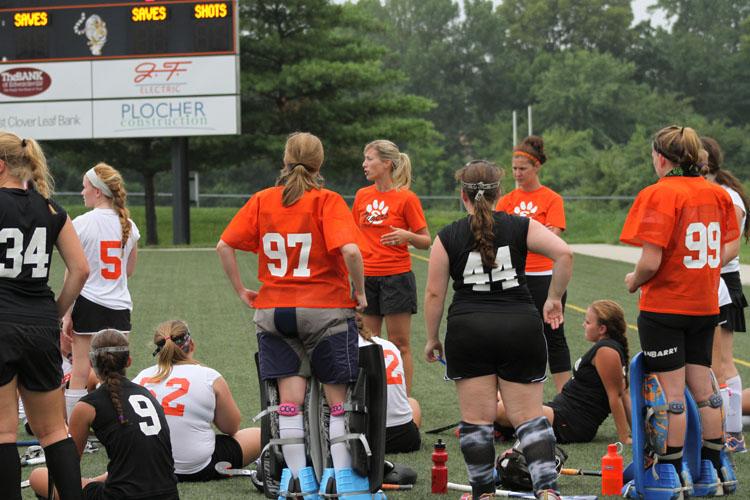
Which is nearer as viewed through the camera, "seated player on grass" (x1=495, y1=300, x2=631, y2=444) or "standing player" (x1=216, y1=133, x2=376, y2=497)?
"standing player" (x1=216, y1=133, x2=376, y2=497)

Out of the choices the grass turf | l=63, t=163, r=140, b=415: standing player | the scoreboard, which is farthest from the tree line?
l=63, t=163, r=140, b=415: standing player

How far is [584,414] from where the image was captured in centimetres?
719

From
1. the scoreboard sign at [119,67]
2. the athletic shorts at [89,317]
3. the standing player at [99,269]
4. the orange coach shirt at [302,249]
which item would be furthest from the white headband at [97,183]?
the scoreboard sign at [119,67]

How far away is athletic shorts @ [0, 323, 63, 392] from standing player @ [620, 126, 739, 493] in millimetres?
2643

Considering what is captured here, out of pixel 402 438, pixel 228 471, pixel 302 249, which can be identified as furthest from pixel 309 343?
pixel 402 438

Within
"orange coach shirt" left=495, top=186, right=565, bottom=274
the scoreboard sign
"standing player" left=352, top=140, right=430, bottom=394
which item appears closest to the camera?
"orange coach shirt" left=495, top=186, right=565, bottom=274

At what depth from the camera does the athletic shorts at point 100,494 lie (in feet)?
16.5

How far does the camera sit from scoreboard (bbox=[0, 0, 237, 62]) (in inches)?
1101

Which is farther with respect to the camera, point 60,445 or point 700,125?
point 700,125

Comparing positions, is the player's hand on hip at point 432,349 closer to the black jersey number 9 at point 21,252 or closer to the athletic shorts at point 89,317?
the black jersey number 9 at point 21,252

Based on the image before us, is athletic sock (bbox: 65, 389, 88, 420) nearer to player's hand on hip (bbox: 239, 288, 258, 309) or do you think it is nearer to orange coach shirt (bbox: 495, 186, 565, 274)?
player's hand on hip (bbox: 239, 288, 258, 309)

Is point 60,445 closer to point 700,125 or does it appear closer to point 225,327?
point 225,327

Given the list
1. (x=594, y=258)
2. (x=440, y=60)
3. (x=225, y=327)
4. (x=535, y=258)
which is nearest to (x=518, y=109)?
(x=440, y=60)

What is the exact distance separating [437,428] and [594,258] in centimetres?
1782
